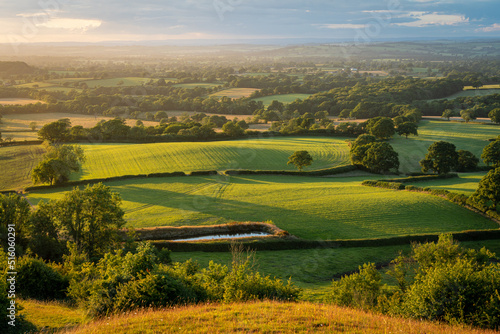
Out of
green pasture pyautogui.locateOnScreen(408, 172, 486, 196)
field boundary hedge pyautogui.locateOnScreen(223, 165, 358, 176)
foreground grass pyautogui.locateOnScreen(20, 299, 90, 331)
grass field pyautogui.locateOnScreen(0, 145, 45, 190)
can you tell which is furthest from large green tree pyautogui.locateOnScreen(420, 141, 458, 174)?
grass field pyautogui.locateOnScreen(0, 145, 45, 190)

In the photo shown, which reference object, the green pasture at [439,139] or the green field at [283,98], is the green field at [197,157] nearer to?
the green pasture at [439,139]

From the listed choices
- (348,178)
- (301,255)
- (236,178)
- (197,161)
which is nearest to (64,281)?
(301,255)

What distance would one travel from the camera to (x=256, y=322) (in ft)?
54.2

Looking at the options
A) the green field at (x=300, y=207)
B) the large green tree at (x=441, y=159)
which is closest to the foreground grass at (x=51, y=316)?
the green field at (x=300, y=207)

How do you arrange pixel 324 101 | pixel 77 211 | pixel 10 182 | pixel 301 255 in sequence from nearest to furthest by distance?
pixel 77 211
pixel 301 255
pixel 10 182
pixel 324 101

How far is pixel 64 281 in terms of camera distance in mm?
23797

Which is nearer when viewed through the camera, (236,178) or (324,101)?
(236,178)

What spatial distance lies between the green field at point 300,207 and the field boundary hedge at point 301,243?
5.61 ft

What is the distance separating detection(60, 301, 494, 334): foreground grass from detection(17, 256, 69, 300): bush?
844 centimetres

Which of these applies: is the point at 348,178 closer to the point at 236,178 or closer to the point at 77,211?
the point at 236,178

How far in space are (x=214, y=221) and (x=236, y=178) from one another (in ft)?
72.3

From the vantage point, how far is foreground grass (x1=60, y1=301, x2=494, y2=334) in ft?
51.8

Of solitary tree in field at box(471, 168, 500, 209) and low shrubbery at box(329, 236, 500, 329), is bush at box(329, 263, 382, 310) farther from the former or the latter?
solitary tree in field at box(471, 168, 500, 209)

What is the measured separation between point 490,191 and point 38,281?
5029 cm
